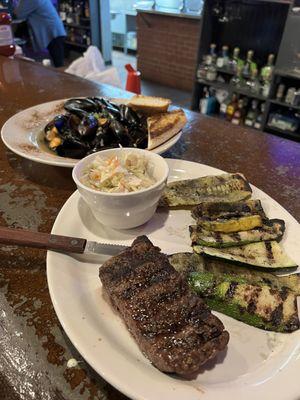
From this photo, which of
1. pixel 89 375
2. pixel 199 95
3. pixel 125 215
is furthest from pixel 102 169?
pixel 199 95

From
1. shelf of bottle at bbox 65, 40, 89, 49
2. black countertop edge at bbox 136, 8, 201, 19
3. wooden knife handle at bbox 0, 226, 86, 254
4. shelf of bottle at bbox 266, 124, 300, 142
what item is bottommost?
shelf of bottle at bbox 266, 124, 300, 142

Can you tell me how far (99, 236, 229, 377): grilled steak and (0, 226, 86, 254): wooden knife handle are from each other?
121mm

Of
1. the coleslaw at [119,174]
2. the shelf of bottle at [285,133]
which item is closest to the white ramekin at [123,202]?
the coleslaw at [119,174]

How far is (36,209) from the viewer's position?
1.12 meters

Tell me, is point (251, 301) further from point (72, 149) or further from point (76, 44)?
point (76, 44)

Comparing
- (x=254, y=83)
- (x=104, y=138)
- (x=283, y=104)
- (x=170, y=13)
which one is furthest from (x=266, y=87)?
(x=104, y=138)

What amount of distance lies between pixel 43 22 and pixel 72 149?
227 inches

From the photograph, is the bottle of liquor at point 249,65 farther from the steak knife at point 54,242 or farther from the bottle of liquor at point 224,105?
the steak knife at point 54,242

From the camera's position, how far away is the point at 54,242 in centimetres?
82

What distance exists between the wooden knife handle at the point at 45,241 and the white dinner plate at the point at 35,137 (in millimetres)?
366

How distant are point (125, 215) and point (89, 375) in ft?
1.36

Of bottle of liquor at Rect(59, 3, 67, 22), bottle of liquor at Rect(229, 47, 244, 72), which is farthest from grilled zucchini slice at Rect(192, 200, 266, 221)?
bottle of liquor at Rect(59, 3, 67, 22)

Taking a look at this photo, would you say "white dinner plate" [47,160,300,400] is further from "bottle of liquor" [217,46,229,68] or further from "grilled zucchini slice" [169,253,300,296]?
"bottle of liquor" [217,46,229,68]

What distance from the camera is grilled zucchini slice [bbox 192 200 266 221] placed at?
966 millimetres
